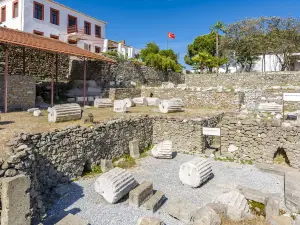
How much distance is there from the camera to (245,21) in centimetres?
3188

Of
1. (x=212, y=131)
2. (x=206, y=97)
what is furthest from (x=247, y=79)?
(x=212, y=131)

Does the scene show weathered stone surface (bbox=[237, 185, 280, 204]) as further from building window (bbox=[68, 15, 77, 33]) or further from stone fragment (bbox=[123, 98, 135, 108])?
building window (bbox=[68, 15, 77, 33])

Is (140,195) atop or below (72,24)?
below

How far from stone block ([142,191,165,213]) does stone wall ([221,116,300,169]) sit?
494 cm

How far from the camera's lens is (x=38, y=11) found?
78.4ft

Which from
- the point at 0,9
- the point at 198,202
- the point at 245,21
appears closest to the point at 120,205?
the point at 198,202

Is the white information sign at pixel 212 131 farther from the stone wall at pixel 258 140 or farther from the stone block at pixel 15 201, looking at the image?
the stone block at pixel 15 201

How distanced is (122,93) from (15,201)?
1550cm

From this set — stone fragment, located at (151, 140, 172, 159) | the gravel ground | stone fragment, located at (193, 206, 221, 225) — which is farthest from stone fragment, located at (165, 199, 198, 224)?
stone fragment, located at (151, 140, 172, 159)

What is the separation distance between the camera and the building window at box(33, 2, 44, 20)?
23422mm

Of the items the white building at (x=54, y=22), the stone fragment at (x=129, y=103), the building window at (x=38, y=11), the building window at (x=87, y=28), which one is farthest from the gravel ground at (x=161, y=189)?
the building window at (x=87, y=28)

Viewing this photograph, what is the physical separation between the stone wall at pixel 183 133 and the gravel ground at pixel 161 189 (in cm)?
84

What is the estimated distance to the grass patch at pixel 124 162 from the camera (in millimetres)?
9055

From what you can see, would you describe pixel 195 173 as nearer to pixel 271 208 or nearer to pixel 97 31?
pixel 271 208
